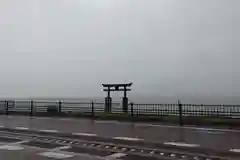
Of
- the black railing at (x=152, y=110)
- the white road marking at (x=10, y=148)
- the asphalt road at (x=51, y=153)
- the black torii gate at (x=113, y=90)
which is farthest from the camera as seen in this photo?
the black torii gate at (x=113, y=90)

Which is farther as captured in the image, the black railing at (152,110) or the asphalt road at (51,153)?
the black railing at (152,110)

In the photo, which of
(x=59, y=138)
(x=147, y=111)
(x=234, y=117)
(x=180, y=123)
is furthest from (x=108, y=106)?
(x=59, y=138)

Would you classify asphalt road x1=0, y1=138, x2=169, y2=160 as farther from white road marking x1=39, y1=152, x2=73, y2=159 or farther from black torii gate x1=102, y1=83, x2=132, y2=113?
black torii gate x1=102, y1=83, x2=132, y2=113

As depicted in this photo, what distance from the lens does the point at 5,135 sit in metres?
13.0

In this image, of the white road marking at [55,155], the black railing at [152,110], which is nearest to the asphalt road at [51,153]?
the white road marking at [55,155]

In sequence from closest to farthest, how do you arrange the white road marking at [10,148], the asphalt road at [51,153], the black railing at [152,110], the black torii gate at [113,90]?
the asphalt road at [51,153] < the white road marking at [10,148] < the black railing at [152,110] < the black torii gate at [113,90]

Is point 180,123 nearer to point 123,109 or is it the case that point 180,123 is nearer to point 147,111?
point 147,111

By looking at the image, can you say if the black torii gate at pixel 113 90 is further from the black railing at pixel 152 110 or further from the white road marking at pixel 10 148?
the white road marking at pixel 10 148

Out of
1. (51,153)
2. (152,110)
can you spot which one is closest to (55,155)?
(51,153)

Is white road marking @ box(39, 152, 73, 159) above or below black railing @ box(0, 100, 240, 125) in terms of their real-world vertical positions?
below

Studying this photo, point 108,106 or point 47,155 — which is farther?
point 108,106

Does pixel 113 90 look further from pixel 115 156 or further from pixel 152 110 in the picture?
pixel 115 156

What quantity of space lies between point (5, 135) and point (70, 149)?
4.82m

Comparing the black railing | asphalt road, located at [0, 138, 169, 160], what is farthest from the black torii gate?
asphalt road, located at [0, 138, 169, 160]
